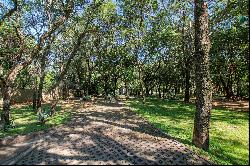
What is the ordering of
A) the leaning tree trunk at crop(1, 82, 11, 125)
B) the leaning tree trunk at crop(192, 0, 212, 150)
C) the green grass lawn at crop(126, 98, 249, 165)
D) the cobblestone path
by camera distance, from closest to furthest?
the cobblestone path < the green grass lawn at crop(126, 98, 249, 165) < the leaning tree trunk at crop(192, 0, 212, 150) < the leaning tree trunk at crop(1, 82, 11, 125)

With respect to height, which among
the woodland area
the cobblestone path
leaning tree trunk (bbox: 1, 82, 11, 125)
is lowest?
the cobblestone path

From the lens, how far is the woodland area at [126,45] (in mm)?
14328

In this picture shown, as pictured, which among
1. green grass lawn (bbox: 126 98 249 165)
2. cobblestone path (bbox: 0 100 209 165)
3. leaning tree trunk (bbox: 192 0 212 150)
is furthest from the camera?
leaning tree trunk (bbox: 192 0 212 150)

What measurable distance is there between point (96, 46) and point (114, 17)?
9967mm

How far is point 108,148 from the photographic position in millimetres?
13820

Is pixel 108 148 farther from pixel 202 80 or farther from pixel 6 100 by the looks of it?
pixel 6 100

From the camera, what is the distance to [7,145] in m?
16.6

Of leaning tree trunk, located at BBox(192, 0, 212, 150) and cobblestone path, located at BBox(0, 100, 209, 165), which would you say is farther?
leaning tree trunk, located at BBox(192, 0, 212, 150)

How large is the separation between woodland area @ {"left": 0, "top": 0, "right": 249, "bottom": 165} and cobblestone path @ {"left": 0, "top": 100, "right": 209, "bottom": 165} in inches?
77.2

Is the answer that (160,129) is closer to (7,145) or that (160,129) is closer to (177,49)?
(7,145)

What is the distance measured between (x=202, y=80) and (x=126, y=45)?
40461mm

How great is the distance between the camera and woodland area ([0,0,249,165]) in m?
14.3

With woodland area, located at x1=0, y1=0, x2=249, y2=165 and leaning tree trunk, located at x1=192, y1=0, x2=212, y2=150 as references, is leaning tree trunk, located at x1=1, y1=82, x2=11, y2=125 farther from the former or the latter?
leaning tree trunk, located at x1=192, y1=0, x2=212, y2=150

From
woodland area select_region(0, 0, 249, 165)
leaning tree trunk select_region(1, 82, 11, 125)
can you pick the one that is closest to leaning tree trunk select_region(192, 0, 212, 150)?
woodland area select_region(0, 0, 249, 165)
